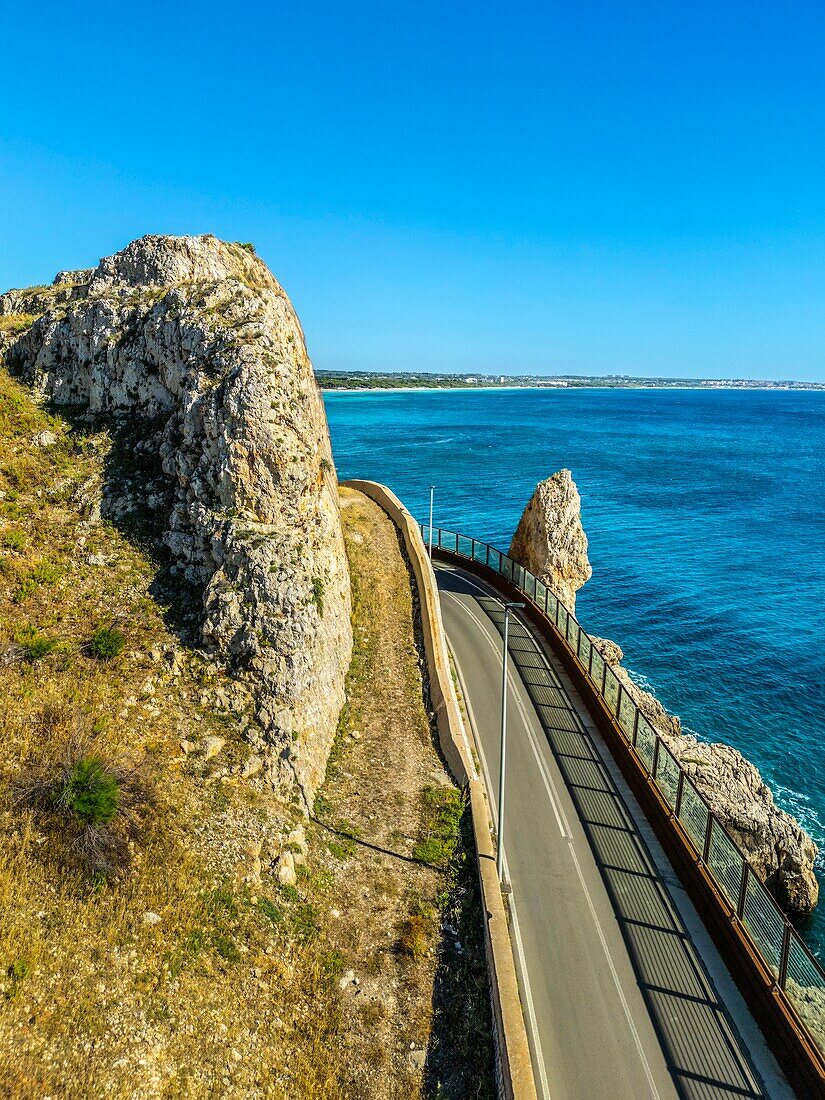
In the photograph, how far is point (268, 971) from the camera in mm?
15586

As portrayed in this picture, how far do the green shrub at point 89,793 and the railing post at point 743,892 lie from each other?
1620 cm

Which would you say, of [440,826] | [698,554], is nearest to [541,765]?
[440,826]

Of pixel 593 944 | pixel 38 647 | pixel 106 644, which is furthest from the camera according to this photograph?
pixel 106 644

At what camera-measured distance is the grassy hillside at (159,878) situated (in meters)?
13.0

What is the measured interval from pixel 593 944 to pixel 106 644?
17.1 meters

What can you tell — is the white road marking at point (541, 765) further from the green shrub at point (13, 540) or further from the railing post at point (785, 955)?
the green shrub at point (13, 540)

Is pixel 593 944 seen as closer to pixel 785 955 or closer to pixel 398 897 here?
pixel 785 955

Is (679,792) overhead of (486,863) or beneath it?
overhead

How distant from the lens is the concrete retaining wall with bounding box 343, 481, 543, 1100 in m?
13.4

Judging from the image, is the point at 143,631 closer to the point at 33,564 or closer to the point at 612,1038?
the point at 33,564

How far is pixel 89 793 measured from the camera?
15922 millimetres

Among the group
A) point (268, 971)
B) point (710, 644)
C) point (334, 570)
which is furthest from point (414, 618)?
point (710, 644)

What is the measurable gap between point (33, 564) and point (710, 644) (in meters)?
43.8

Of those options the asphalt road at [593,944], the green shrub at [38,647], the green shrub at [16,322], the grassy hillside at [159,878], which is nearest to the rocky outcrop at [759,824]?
the asphalt road at [593,944]
